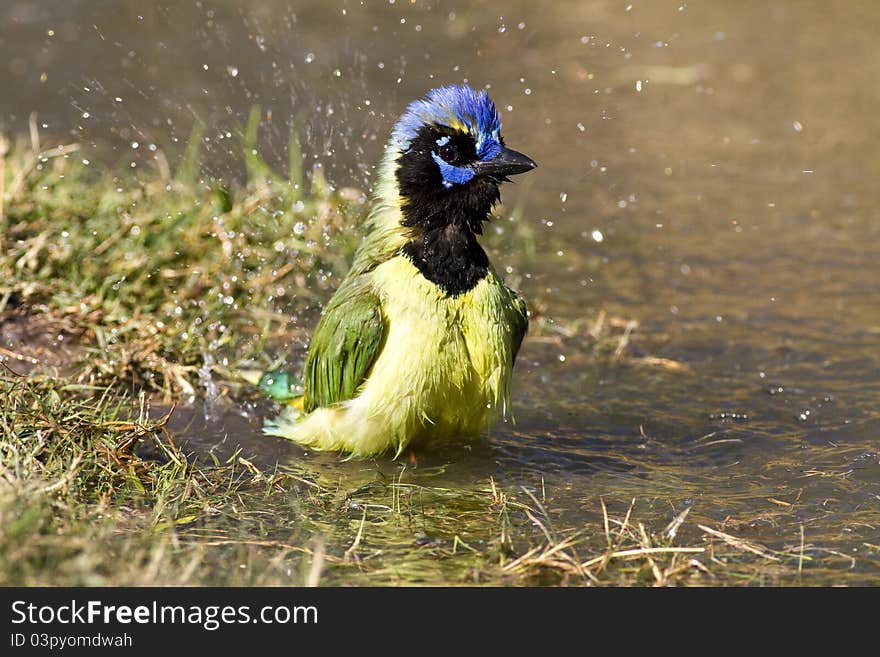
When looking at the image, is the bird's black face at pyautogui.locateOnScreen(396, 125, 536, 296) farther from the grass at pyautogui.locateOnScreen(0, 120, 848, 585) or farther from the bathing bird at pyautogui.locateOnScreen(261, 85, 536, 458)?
the grass at pyautogui.locateOnScreen(0, 120, 848, 585)

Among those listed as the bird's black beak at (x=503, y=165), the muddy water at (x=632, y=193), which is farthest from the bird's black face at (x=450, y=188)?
the muddy water at (x=632, y=193)

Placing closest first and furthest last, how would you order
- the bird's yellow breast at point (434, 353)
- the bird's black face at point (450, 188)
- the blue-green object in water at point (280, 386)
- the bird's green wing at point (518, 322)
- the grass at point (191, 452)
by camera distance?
the grass at point (191, 452), the bird's yellow breast at point (434, 353), the bird's black face at point (450, 188), the bird's green wing at point (518, 322), the blue-green object in water at point (280, 386)

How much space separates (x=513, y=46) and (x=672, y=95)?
125cm

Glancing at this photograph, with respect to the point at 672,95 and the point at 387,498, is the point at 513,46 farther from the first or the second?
the point at 387,498

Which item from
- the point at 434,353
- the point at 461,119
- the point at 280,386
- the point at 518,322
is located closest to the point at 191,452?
the point at 280,386

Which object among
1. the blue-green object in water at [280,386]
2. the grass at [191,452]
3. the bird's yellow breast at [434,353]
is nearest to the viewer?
the grass at [191,452]

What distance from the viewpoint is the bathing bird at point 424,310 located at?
162 inches

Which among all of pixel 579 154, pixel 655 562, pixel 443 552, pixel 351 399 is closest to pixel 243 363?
pixel 351 399

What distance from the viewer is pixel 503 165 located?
167 inches

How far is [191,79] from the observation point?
317 inches

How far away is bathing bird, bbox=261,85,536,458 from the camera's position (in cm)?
412

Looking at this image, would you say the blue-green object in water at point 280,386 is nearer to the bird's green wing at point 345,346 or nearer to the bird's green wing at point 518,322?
the bird's green wing at point 345,346

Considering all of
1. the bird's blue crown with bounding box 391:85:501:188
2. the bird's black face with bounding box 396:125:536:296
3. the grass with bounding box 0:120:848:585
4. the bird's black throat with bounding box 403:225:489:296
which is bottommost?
the grass with bounding box 0:120:848:585

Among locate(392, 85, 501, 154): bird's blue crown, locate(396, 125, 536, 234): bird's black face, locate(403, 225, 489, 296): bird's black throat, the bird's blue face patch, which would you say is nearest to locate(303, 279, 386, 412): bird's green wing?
locate(403, 225, 489, 296): bird's black throat
